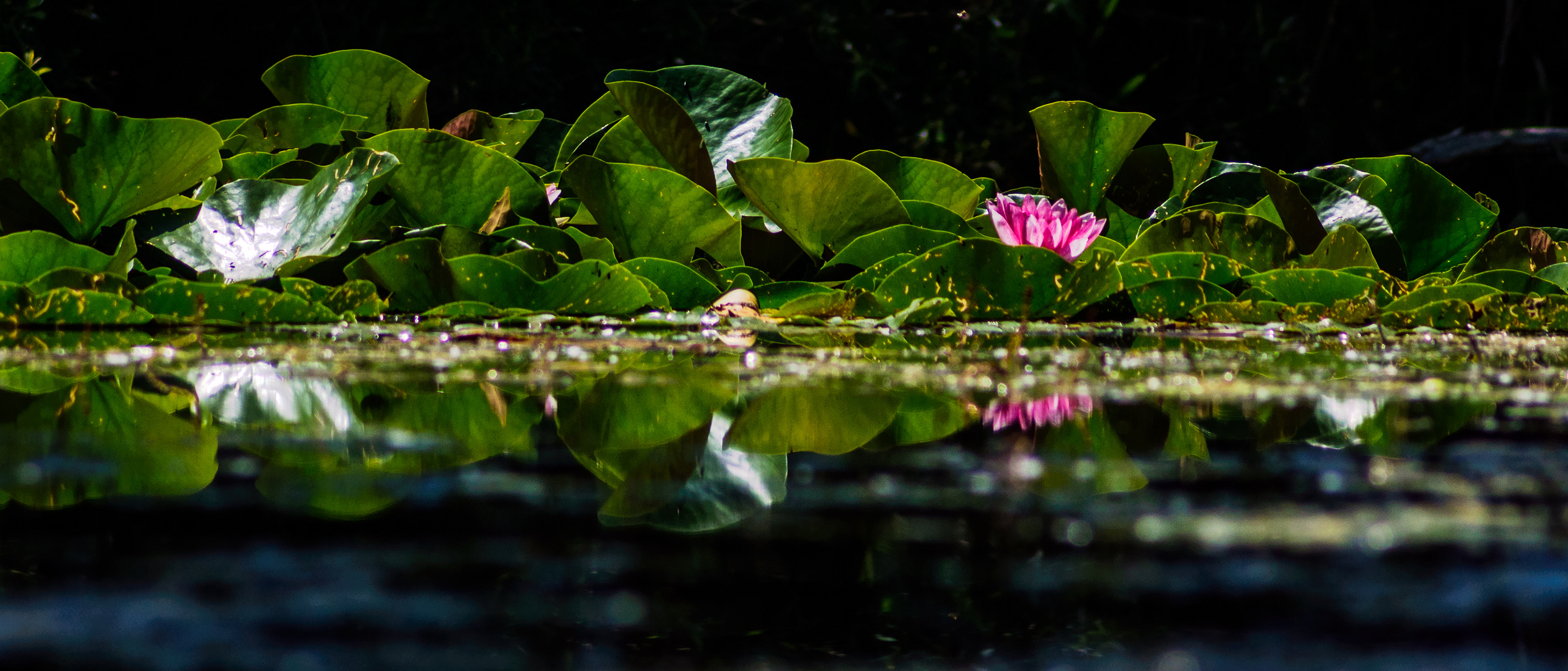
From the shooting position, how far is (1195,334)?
1.24 meters

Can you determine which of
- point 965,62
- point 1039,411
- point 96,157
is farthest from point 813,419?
point 965,62

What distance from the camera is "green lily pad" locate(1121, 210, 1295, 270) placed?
4.93 feet

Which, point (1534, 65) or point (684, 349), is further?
point (1534, 65)

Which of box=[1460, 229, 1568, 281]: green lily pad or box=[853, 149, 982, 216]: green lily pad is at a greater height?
box=[853, 149, 982, 216]: green lily pad

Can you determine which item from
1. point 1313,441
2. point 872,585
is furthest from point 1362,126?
point 872,585

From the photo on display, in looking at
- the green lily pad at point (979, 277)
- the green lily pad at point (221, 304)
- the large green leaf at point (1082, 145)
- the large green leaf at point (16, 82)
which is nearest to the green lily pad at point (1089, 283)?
the green lily pad at point (979, 277)

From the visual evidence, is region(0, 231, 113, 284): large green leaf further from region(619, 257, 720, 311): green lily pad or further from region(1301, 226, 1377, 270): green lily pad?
region(1301, 226, 1377, 270): green lily pad

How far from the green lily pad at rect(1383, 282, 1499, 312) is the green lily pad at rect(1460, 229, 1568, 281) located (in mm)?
283

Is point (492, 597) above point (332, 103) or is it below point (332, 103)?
below

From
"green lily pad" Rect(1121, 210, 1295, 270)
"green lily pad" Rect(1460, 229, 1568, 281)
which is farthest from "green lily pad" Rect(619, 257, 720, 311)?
"green lily pad" Rect(1460, 229, 1568, 281)

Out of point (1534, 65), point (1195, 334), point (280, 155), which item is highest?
point (1534, 65)

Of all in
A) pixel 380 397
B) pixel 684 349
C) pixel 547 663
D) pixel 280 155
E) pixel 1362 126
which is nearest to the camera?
pixel 547 663

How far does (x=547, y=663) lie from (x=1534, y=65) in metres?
5.18

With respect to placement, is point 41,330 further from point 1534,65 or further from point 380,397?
point 1534,65
